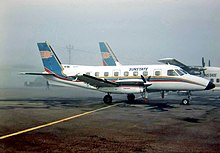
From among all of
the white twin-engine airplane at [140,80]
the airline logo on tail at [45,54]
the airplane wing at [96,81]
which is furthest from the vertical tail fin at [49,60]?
the airplane wing at [96,81]

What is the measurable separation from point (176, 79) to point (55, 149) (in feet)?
51.5

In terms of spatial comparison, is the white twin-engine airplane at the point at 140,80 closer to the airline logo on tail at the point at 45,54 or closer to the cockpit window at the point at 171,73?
the cockpit window at the point at 171,73

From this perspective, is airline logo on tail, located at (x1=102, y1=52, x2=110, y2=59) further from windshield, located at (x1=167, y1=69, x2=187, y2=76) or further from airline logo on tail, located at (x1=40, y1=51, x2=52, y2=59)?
windshield, located at (x1=167, y1=69, x2=187, y2=76)

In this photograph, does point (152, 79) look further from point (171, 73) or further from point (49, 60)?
point (49, 60)

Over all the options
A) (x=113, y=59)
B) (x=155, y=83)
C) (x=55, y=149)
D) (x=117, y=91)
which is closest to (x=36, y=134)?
(x=55, y=149)

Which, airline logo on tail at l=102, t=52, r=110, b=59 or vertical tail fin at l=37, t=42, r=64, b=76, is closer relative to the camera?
vertical tail fin at l=37, t=42, r=64, b=76

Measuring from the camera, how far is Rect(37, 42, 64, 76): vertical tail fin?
2443 centimetres

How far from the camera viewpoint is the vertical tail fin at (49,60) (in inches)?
962

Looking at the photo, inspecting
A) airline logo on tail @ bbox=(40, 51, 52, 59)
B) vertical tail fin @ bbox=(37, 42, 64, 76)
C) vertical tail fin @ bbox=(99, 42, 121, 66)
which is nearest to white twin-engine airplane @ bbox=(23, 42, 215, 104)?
vertical tail fin @ bbox=(37, 42, 64, 76)

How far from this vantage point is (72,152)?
6109mm

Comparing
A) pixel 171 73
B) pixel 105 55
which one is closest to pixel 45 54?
pixel 171 73

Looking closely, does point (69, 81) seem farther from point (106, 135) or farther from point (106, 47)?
point (106, 47)

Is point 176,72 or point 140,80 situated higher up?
point 176,72

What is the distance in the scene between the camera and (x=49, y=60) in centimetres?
2475
